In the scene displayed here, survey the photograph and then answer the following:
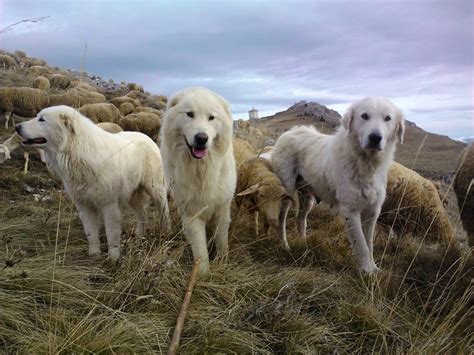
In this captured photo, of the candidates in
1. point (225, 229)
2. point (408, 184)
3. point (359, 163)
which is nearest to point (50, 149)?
point (225, 229)

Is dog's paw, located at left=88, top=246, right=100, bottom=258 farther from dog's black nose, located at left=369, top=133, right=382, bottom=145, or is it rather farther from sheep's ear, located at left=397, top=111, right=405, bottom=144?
sheep's ear, located at left=397, top=111, right=405, bottom=144

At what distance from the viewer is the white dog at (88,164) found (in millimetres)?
4855

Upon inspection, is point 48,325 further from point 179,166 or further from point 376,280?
point 376,280

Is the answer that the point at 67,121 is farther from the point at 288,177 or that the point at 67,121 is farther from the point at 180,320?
the point at 288,177

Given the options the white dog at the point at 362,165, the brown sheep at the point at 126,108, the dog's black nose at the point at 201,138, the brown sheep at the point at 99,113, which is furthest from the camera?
the brown sheep at the point at 126,108

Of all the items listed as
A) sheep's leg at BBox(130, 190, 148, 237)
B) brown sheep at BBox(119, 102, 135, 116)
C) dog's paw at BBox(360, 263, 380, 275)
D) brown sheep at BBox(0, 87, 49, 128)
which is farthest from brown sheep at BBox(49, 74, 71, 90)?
dog's paw at BBox(360, 263, 380, 275)

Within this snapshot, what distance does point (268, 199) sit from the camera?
16.6 ft

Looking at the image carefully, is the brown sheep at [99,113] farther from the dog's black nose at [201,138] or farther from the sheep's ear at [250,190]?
the dog's black nose at [201,138]

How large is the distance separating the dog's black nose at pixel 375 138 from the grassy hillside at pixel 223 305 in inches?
56.6

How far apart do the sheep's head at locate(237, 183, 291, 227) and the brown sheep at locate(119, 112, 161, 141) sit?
9397 mm

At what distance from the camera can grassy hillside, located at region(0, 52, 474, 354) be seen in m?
2.92

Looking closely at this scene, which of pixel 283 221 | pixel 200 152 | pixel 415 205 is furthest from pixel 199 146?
pixel 415 205

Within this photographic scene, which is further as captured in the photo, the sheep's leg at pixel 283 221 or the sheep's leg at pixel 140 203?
the sheep's leg at pixel 140 203

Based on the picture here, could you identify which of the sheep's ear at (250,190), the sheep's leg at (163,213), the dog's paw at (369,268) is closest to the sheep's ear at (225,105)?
the sheep's ear at (250,190)
